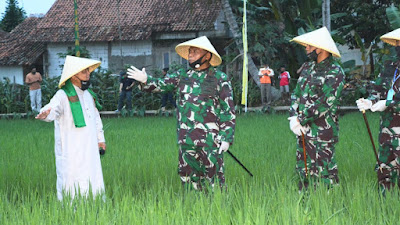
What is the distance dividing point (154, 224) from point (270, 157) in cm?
511

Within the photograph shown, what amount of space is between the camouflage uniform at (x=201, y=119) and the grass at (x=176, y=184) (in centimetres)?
30

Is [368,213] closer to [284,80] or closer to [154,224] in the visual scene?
[154,224]

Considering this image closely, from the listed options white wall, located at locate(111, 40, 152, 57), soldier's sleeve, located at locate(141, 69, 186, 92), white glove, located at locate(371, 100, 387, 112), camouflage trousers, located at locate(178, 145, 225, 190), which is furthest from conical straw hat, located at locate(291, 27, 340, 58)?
white wall, located at locate(111, 40, 152, 57)

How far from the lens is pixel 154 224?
175 inches

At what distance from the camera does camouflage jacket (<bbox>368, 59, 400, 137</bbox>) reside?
644 centimetres

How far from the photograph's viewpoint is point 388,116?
6520 mm

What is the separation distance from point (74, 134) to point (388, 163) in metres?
2.82

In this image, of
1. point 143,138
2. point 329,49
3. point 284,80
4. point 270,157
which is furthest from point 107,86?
point 329,49

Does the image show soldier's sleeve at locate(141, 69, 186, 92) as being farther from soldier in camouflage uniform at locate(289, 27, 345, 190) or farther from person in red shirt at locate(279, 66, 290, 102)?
person in red shirt at locate(279, 66, 290, 102)

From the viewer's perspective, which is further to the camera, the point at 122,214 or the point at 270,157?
the point at 270,157

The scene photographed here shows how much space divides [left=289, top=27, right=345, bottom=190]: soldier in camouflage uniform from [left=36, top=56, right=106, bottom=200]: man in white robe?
1.88 m

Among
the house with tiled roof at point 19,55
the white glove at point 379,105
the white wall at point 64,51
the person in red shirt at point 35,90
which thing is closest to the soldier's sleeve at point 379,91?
the white glove at point 379,105

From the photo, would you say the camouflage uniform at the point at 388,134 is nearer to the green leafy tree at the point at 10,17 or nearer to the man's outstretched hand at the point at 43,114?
the man's outstretched hand at the point at 43,114

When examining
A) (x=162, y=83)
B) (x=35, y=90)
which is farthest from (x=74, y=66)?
(x=35, y=90)
